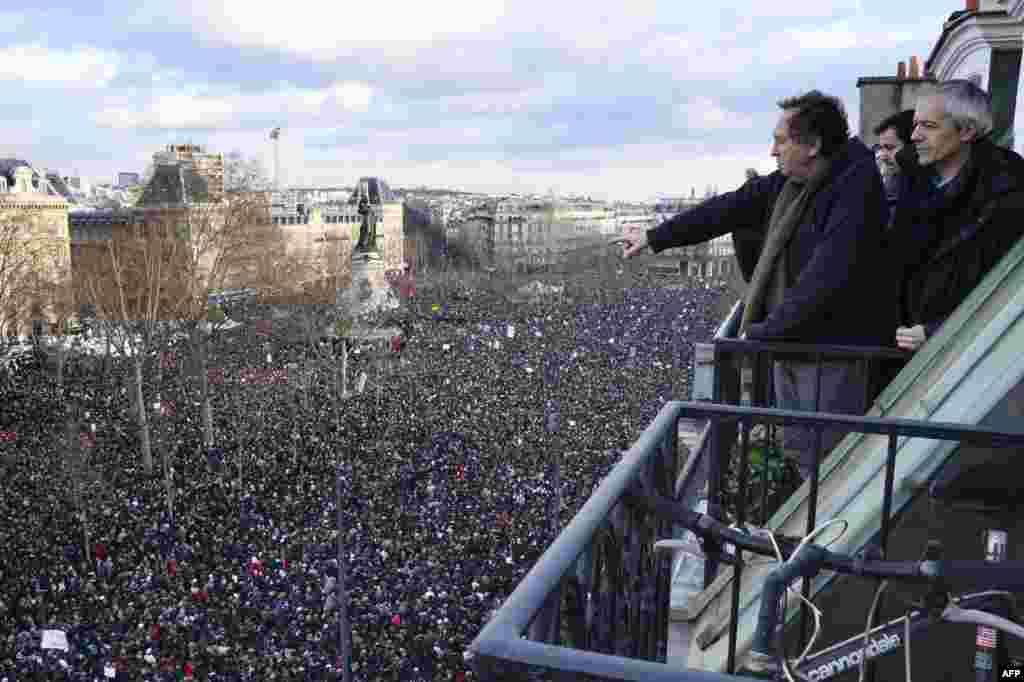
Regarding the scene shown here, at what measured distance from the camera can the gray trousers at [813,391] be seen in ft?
11.4

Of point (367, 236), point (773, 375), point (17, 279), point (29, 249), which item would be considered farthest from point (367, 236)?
point (773, 375)

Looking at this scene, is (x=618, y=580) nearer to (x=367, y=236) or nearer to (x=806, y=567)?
(x=806, y=567)

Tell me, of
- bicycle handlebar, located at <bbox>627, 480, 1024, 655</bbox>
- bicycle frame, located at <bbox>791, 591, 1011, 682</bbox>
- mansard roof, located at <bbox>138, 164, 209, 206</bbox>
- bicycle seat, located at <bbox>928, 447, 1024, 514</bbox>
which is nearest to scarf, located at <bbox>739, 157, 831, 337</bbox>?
bicycle seat, located at <bbox>928, 447, 1024, 514</bbox>

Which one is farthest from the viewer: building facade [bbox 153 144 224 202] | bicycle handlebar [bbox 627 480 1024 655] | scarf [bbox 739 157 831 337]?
building facade [bbox 153 144 224 202]

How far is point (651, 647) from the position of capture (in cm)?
212

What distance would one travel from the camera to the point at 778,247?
3260 millimetres

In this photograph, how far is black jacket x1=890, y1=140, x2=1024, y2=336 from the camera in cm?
330

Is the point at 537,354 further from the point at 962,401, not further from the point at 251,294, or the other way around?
the point at 962,401

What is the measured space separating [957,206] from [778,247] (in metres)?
0.76

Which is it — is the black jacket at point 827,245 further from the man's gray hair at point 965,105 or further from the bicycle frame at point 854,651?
the bicycle frame at point 854,651

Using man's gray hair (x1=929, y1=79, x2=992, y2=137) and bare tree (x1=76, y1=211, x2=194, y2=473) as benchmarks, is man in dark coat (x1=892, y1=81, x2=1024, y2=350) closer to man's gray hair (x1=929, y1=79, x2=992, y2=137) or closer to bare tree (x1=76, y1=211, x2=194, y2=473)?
man's gray hair (x1=929, y1=79, x2=992, y2=137)

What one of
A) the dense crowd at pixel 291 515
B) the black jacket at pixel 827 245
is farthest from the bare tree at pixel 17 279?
the black jacket at pixel 827 245

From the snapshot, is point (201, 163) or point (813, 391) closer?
point (813, 391)

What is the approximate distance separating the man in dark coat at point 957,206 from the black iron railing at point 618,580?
1332 millimetres
